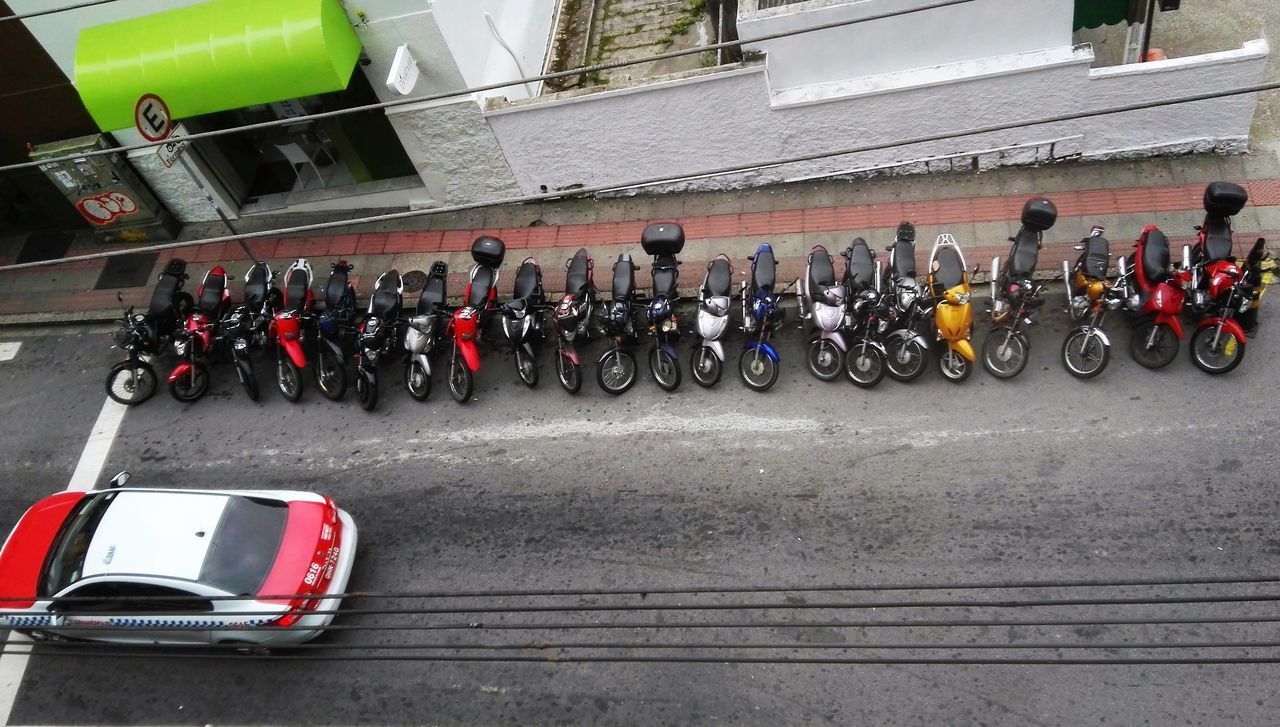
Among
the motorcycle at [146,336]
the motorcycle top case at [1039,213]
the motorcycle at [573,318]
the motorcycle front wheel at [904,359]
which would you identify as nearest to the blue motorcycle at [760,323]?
the motorcycle front wheel at [904,359]

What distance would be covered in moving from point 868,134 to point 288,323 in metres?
8.37

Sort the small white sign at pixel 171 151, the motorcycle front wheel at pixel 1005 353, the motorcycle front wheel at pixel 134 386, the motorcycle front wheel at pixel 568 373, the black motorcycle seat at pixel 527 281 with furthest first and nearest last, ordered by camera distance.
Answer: the small white sign at pixel 171 151
the motorcycle front wheel at pixel 134 386
the black motorcycle seat at pixel 527 281
the motorcycle front wheel at pixel 568 373
the motorcycle front wheel at pixel 1005 353

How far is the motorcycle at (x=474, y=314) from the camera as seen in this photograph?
11469mm

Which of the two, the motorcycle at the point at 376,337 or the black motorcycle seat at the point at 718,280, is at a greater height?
the black motorcycle seat at the point at 718,280

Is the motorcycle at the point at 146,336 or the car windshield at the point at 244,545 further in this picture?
the motorcycle at the point at 146,336

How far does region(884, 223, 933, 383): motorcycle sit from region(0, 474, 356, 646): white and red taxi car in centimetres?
673

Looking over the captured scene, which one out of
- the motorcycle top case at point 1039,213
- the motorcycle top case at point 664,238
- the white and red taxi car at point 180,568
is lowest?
the white and red taxi car at point 180,568

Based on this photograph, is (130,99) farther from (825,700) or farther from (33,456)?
(825,700)

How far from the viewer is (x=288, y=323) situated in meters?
11.8

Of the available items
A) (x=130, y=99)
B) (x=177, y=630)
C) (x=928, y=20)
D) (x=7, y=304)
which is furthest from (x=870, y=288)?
(x=7, y=304)

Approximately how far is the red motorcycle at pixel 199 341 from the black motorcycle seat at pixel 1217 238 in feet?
40.8

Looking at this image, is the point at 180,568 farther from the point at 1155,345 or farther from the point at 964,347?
the point at 1155,345

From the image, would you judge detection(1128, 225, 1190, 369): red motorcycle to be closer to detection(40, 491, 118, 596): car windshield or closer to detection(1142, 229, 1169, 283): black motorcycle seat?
detection(1142, 229, 1169, 283): black motorcycle seat

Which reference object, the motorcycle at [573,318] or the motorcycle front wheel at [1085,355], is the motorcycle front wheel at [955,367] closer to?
the motorcycle front wheel at [1085,355]
